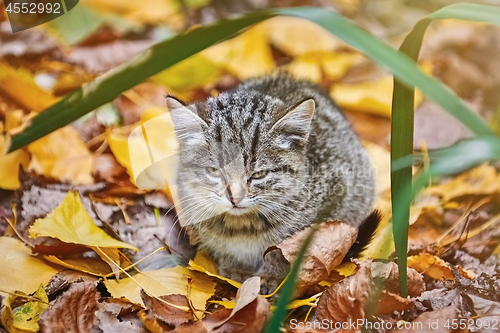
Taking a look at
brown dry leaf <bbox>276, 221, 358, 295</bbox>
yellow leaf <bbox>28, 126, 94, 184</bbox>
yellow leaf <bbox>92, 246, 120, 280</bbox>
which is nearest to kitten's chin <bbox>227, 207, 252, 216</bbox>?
brown dry leaf <bbox>276, 221, 358, 295</bbox>

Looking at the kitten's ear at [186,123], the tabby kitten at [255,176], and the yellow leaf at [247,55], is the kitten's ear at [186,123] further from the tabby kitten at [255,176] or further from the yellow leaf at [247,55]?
the yellow leaf at [247,55]

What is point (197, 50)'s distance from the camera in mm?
615

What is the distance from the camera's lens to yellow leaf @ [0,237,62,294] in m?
0.74

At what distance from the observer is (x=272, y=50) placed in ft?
3.39

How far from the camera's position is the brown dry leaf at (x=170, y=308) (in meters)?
0.69

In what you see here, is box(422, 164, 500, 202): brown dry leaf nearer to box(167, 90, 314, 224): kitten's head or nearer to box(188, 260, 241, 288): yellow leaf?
box(167, 90, 314, 224): kitten's head

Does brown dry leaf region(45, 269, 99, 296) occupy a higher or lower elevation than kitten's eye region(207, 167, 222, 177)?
lower

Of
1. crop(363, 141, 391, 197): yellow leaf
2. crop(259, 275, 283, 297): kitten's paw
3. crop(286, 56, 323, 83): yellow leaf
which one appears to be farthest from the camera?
crop(286, 56, 323, 83): yellow leaf

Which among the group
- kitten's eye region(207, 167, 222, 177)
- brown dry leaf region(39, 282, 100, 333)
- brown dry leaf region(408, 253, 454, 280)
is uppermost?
kitten's eye region(207, 167, 222, 177)

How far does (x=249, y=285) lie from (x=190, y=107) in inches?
12.5

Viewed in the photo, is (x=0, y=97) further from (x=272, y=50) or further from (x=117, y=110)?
(x=272, y=50)

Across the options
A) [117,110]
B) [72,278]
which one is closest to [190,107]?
[117,110]

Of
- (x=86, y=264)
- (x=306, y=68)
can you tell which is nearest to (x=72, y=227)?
(x=86, y=264)

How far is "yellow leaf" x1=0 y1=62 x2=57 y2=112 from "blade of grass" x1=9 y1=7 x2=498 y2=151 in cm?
35
